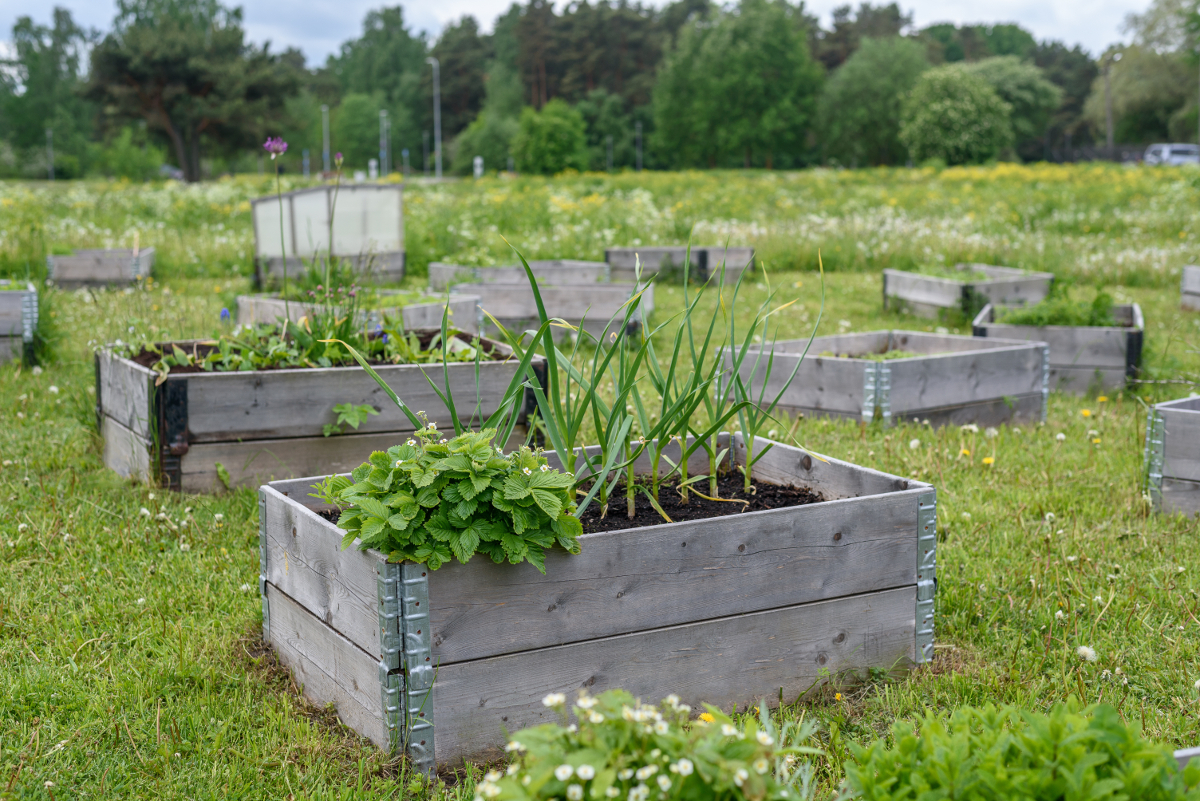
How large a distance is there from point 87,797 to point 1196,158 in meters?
46.0

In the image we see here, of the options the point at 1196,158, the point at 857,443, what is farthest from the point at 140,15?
the point at 857,443

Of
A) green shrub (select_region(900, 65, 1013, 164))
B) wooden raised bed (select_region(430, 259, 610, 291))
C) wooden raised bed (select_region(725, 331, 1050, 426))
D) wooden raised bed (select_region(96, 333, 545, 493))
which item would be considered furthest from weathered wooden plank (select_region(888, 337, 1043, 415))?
green shrub (select_region(900, 65, 1013, 164))

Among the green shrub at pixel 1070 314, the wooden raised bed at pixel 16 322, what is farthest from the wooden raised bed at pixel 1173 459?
the wooden raised bed at pixel 16 322

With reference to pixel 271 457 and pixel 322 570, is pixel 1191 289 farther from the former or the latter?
pixel 322 570

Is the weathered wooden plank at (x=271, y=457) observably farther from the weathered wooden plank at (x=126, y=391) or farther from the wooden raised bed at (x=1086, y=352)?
the wooden raised bed at (x=1086, y=352)

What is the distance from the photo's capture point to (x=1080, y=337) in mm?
6000

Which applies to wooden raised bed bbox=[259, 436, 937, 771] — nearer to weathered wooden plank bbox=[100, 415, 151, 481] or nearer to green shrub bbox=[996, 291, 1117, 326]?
weathered wooden plank bbox=[100, 415, 151, 481]

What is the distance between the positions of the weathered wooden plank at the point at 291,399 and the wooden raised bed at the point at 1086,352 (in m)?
3.90

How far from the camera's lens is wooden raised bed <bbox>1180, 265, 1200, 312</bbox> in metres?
8.86

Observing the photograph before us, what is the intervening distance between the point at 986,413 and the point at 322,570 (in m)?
4.07

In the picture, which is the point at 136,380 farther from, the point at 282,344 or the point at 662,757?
the point at 662,757

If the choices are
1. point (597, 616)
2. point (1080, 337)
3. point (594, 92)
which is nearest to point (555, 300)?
point (1080, 337)

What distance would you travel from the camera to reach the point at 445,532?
6.72 ft

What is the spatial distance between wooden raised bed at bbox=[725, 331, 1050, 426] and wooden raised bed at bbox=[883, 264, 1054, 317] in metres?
2.64
